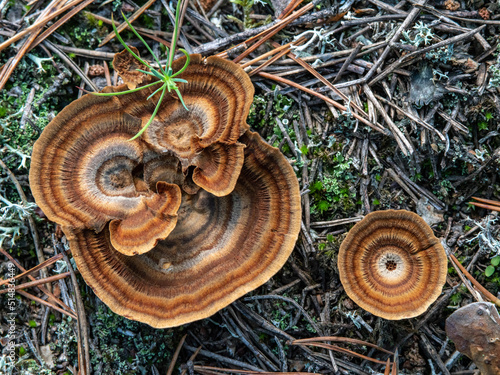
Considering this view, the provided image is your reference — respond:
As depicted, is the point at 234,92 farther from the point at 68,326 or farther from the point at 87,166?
the point at 68,326

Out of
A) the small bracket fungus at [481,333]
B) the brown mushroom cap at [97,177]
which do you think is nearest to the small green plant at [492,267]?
the small bracket fungus at [481,333]

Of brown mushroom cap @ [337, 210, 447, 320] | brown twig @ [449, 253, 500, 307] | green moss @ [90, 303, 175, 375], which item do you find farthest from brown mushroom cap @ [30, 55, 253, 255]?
brown twig @ [449, 253, 500, 307]

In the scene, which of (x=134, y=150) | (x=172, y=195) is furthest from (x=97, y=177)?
(x=172, y=195)

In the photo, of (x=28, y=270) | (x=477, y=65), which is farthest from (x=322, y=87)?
(x=28, y=270)

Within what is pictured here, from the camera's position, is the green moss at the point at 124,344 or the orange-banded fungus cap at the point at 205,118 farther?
the green moss at the point at 124,344

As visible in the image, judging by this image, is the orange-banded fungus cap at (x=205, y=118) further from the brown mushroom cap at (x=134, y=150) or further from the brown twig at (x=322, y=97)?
the brown twig at (x=322, y=97)

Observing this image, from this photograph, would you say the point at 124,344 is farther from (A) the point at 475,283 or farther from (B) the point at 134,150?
(A) the point at 475,283
